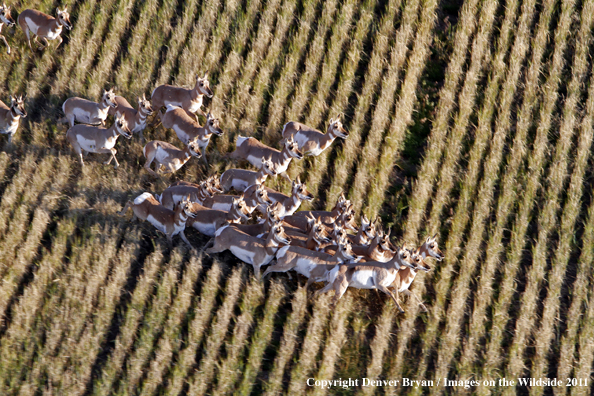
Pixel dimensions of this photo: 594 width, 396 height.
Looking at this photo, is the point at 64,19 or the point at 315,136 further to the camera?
the point at 64,19

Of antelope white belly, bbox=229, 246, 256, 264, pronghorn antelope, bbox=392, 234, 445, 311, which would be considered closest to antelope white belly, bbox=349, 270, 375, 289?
pronghorn antelope, bbox=392, 234, 445, 311

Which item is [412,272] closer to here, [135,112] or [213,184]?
[213,184]

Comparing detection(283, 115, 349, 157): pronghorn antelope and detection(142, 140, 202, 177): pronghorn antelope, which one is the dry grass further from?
detection(142, 140, 202, 177): pronghorn antelope

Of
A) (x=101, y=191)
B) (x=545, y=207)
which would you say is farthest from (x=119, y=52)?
(x=545, y=207)

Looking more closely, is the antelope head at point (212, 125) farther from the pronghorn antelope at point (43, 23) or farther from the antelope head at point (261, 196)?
the pronghorn antelope at point (43, 23)

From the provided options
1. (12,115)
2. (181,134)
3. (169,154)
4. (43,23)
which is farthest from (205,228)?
(43,23)

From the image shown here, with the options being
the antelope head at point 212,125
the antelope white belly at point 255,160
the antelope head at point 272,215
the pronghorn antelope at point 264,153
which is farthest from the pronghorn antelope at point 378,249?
the antelope head at point 212,125
